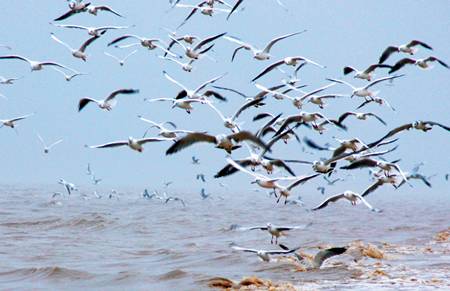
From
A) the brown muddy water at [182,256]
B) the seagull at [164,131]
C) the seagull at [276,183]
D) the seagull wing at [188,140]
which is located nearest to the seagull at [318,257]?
the brown muddy water at [182,256]

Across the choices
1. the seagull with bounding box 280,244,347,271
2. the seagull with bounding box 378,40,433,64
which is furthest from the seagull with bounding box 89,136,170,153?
the seagull with bounding box 378,40,433,64

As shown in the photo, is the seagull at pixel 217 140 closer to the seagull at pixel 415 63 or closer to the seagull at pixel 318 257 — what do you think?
the seagull at pixel 318 257

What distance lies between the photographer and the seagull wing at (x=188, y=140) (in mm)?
11945

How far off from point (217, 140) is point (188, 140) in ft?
2.40

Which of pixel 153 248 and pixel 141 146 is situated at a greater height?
pixel 141 146

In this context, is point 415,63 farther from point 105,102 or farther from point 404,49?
point 105,102

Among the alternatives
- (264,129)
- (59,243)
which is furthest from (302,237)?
(264,129)

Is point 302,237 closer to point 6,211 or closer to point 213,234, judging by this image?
point 213,234

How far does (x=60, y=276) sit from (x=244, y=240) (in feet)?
36.3

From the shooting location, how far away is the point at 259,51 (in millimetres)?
19031

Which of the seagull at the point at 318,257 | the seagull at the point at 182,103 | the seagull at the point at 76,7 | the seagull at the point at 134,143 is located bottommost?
the seagull at the point at 318,257

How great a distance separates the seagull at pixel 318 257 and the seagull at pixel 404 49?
516 cm

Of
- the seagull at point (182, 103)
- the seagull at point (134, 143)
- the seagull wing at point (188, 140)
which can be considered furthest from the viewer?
the seagull at point (182, 103)

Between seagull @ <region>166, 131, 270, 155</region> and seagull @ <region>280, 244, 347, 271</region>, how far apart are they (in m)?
4.23
